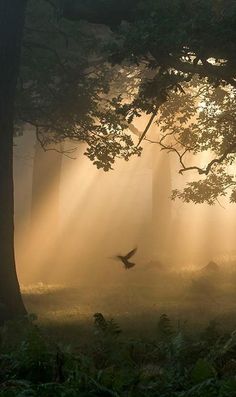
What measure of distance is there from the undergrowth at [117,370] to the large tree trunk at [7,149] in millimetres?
7148

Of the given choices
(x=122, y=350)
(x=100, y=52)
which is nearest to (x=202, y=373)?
(x=122, y=350)

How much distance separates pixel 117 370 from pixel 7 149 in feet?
32.0

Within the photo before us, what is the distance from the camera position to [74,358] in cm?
652

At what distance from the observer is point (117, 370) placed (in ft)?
22.9

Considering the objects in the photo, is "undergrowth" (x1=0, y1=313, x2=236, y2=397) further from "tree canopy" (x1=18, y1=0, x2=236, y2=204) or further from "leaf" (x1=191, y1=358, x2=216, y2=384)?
"tree canopy" (x1=18, y1=0, x2=236, y2=204)

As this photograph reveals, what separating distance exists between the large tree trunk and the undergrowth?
7.15 m

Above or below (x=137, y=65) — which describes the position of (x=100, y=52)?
above

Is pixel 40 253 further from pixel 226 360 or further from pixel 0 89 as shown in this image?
pixel 226 360

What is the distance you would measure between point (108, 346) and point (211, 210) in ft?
163

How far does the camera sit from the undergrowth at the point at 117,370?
5484mm

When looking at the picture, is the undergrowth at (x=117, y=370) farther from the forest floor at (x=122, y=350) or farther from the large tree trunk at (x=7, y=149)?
the large tree trunk at (x=7, y=149)

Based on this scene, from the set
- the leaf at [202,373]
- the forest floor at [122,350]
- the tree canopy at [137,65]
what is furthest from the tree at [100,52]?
the leaf at [202,373]

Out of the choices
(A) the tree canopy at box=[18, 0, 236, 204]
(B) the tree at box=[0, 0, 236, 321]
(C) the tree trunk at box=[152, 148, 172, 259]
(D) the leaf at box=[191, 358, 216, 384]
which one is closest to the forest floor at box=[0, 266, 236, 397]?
(D) the leaf at box=[191, 358, 216, 384]

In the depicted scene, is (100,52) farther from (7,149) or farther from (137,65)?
(137,65)
